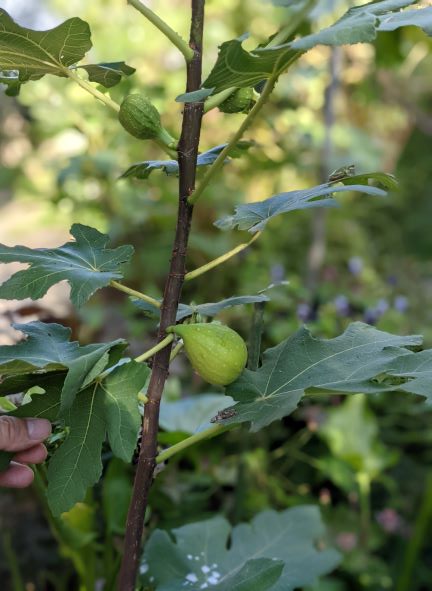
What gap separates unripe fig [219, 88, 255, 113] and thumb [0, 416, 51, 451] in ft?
1.07

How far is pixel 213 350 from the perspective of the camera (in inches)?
25.7

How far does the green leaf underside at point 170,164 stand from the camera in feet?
2.51

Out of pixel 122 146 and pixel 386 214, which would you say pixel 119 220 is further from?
pixel 386 214

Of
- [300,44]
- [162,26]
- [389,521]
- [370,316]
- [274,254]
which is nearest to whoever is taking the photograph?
[300,44]

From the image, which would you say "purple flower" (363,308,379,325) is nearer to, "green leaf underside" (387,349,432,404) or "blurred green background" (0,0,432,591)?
"blurred green background" (0,0,432,591)

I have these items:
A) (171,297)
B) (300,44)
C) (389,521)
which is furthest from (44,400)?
(389,521)

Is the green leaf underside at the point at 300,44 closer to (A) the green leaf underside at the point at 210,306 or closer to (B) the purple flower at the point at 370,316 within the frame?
(A) the green leaf underside at the point at 210,306

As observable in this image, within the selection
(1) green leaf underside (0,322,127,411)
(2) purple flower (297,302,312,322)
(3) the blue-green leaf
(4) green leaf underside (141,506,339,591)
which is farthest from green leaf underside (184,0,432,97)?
(2) purple flower (297,302,312,322)

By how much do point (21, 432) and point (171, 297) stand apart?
0.58 ft

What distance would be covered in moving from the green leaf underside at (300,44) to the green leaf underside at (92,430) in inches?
9.6

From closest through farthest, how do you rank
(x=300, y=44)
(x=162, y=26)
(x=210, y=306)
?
(x=300, y=44) < (x=162, y=26) < (x=210, y=306)

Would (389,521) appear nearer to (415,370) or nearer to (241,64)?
(415,370)

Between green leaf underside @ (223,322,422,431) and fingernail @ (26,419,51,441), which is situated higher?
green leaf underside @ (223,322,422,431)

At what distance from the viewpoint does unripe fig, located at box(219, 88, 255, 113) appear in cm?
70
